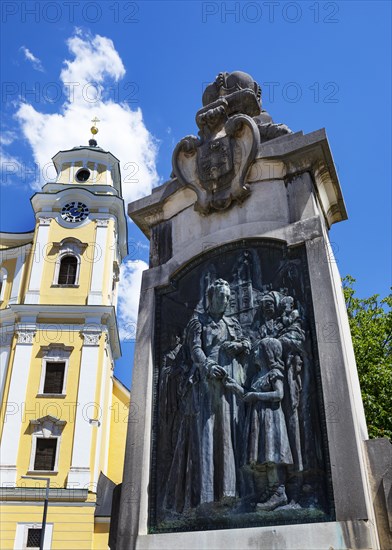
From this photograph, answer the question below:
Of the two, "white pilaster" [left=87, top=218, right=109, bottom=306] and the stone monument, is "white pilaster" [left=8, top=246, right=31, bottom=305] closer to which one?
"white pilaster" [left=87, top=218, right=109, bottom=306]

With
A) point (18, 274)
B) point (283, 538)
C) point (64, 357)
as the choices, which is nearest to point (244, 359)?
point (283, 538)

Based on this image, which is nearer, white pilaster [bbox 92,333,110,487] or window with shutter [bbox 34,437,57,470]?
window with shutter [bbox 34,437,57,470]

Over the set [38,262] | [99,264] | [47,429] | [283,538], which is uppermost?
[38,262]

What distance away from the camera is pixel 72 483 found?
81.7ft

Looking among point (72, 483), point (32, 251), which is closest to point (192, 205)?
point (72, 483)

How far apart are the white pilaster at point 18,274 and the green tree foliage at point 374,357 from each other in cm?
1697

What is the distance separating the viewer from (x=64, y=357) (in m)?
28.1

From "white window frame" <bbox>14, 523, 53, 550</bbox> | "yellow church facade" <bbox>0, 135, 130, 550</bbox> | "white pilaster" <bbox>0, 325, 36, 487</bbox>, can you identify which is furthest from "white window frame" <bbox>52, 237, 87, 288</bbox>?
"white window frame" <bbox>14, 523, 53, 550</bbox>

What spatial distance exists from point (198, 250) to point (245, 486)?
7.57 feet

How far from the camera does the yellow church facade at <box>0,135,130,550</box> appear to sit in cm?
2477

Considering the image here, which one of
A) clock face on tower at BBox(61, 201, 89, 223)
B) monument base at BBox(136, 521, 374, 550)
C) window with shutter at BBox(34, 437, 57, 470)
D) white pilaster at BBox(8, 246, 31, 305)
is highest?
clock face on tower at BBox(61, 201, 89, 223)

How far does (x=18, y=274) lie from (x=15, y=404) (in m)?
7.26

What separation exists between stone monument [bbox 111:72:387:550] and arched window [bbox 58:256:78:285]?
24.4 metres

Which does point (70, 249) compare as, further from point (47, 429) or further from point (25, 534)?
point (25, 534)
